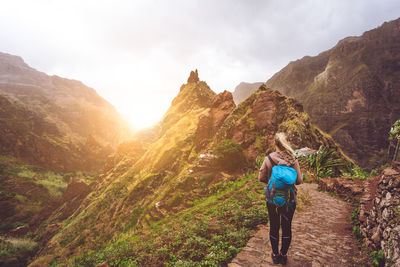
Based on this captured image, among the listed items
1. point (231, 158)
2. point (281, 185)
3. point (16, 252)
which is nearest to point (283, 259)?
point (281, 185)

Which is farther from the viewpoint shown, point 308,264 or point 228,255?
point 228,255

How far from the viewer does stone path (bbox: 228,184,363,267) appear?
342 cm

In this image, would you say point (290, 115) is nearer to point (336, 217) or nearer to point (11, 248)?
point (336, 217)

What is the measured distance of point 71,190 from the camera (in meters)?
51.2

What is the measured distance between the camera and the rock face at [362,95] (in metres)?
68.7

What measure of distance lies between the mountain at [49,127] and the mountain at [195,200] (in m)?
77.3

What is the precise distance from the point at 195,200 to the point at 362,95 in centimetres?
10247

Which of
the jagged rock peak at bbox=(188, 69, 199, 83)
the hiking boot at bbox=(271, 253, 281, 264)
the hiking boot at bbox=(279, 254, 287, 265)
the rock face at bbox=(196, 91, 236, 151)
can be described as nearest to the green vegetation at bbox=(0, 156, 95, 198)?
the jagged rock peak at bbox=(188, 69, 199, 83)

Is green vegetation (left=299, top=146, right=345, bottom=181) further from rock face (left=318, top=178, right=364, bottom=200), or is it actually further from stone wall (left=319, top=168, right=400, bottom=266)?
stone wall (left=319, top=168, right=400, bottom=266)

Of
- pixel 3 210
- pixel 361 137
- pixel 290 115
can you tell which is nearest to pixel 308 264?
pixel 290 115

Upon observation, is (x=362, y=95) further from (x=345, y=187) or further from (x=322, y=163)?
(x=345, y=187)

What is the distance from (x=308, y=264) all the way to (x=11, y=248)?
4503 centimetres

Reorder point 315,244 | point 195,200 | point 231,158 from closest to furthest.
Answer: point 315,244, point 195,200, point 231,158

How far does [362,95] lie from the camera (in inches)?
2997
